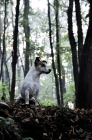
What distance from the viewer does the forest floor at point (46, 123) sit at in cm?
501

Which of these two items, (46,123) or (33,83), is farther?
(33,83)

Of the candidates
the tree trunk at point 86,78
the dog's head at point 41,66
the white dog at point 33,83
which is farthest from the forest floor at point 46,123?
the tree trunk at point 86,78

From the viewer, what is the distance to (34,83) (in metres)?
6.64

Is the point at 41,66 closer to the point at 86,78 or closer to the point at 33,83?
the point at 33,83

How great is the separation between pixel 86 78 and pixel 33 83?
2.24 meters

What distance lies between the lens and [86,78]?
26.9 feet

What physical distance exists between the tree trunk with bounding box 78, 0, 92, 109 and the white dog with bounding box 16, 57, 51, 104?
1.83 m

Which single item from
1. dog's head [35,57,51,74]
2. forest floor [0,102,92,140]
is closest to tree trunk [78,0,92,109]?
forest floor [0,102,92,140]

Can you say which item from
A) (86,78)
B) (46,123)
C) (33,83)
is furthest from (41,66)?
(86,78)

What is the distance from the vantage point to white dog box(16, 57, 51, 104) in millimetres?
6523

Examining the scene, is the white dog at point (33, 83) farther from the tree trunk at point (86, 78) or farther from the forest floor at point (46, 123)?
the tree trunk at point (86, 78)

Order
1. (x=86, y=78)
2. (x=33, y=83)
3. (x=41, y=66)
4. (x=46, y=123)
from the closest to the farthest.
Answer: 1. (x=46, y=123)
2. (x=33, y=83)
3. (x=41, y=66)
4. (x=86, y=78)

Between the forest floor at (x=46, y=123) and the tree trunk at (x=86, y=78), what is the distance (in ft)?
5.34

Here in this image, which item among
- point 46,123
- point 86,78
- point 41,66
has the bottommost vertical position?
point 46,123
